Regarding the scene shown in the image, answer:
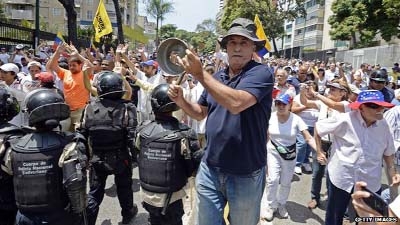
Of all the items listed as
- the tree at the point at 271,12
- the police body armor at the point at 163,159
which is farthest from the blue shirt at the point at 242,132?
the tree at the point at 271,12

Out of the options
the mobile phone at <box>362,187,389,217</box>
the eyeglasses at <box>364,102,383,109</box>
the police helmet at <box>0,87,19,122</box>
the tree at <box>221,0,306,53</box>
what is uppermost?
the tree at <box>221,0,306,53</box>

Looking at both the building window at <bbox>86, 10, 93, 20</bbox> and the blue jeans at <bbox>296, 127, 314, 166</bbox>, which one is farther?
the building window at <bbox>86, 10, 93, 20</bbox>

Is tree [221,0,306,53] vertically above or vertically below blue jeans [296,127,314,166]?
above

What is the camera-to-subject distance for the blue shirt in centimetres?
264

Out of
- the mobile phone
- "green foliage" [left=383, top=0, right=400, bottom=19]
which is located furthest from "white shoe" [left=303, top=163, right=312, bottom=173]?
"green foliage" [left=383, top=0, right=400, bottom=19]

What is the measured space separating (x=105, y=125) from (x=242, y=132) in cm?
201

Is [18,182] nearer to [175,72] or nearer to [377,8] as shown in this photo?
[175,72]

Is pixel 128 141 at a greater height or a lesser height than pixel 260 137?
lesser

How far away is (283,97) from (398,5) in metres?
23.6

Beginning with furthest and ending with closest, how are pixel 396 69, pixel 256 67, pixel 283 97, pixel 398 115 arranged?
pixel 396 69 → pixel 283 97 → pixel 398 115 → pixel 256 67

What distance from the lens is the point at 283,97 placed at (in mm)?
5324

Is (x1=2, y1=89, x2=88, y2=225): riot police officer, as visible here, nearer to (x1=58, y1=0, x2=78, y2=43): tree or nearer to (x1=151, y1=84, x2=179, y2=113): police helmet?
A: (x1=151, y1=84, x2=179, y2=113): police helmet

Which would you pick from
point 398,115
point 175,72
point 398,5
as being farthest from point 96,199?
point 398,5

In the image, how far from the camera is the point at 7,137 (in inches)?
122
